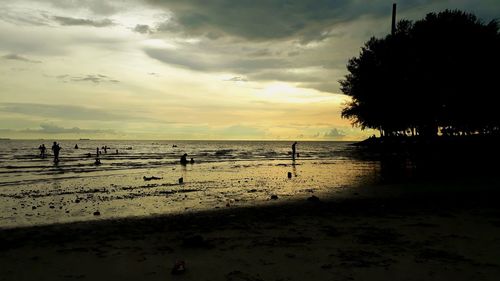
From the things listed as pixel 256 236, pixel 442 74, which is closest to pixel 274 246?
pixel 256 236

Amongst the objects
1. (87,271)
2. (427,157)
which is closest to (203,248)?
(87,271)

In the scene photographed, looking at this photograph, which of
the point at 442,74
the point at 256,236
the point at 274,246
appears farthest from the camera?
the point at 442,74

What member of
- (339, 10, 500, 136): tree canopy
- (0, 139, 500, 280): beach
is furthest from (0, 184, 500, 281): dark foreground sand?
(339, 10, 500, 136): tree canopy

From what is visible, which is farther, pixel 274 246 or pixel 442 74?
pixel 442 74

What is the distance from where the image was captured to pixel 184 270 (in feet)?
25.4

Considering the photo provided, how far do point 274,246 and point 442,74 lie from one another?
35.6m

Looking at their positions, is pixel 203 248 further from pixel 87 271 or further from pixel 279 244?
pixel 87 271

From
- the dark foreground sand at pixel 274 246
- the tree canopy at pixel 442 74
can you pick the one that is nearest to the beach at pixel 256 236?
the dark foreground sand at pixel 274 246

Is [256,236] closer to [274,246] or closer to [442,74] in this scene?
[274,246]

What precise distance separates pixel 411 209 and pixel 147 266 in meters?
10.5

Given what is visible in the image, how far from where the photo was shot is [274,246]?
9570mm

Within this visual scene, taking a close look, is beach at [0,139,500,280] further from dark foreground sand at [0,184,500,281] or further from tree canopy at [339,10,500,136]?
tree canopy at [339,10,500,136]

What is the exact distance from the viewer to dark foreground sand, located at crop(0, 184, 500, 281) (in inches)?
301

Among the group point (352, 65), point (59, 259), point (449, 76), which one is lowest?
point (59, 259)
